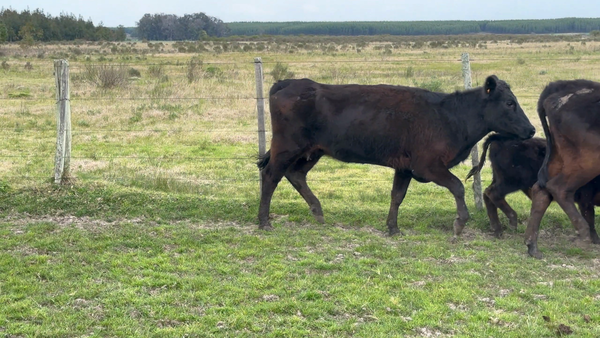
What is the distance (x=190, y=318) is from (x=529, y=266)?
11.3ft

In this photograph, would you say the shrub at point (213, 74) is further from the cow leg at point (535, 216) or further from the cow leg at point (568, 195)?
the cow leg at point (568, 195)

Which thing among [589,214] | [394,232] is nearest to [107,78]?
[394,232]

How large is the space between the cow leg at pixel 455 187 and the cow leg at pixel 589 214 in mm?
1439

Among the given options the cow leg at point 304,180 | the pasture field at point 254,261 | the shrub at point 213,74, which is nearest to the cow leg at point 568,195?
the pasture field at point 254,261

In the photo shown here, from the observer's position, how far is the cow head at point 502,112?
→ 24.5 ft

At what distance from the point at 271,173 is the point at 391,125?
5.14 ft

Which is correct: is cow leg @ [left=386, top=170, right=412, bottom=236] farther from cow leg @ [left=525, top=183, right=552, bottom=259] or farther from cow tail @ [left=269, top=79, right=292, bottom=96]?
cow tail @ [left=269, top=79, right=292, bottom=96]

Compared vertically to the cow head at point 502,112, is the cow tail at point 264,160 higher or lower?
lower

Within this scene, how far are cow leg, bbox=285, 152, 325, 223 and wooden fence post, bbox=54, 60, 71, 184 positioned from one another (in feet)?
10.0

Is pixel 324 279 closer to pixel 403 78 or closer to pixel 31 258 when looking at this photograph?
pixel 31 258

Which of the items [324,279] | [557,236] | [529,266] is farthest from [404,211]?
[324,279]

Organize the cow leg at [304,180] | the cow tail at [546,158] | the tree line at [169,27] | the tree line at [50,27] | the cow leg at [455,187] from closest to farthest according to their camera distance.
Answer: the cow tail at [546,158], the cow leg at [455,187], the cow leg at [304,180], the tree line at [50,27], the tree line at [169,27]

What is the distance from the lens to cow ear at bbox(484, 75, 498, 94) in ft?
24.5

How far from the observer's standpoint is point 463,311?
4965 mm
